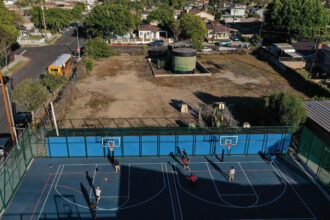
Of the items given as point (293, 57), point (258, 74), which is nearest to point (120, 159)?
point (258, 74)

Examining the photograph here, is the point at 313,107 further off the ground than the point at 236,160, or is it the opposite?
the point at 313,107

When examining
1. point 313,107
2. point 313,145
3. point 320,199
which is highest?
point 313,107

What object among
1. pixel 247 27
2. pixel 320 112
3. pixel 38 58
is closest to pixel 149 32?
pixel 38 58

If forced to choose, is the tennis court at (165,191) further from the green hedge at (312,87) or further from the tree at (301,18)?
the tree at (301,18)

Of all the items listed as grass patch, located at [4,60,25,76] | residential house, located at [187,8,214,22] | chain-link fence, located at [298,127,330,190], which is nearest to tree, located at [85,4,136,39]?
grass patch, located at [4,60,25,76]

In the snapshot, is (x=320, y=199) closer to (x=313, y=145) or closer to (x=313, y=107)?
(x=313, y=145)

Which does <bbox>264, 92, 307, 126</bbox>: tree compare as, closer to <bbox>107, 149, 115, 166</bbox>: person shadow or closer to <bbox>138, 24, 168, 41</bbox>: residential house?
<bbox>107, 149, 115, 166</bbox>: person shadow

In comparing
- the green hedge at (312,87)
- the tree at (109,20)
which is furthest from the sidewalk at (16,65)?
the green hedge at (312,87)
